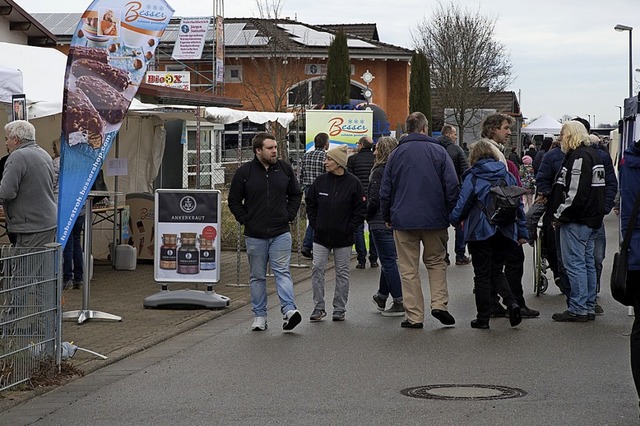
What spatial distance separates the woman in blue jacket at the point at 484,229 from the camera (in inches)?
436

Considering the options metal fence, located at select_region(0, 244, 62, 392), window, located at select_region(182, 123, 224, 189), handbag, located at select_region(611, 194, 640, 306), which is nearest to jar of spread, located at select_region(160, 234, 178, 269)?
metal fence, located at select_region(0, 244, 62, 392)

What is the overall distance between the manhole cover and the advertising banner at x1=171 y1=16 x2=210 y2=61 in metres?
35.6

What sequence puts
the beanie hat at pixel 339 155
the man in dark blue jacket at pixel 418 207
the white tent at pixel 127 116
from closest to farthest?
the man in dark blue jacket at pixel 418 207, the beanie hat at pixel 339 155, the white tent at pixel 127 116

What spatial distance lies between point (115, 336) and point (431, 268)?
320cm

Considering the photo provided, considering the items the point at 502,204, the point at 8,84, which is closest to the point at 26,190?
the point at 8,84

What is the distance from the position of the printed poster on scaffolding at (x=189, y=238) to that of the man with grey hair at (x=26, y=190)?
2.55 metres

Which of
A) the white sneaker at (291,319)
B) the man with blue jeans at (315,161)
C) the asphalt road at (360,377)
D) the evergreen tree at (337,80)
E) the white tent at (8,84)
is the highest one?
the evergreen tree at (337,80)

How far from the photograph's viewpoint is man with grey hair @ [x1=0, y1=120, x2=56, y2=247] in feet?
35.3

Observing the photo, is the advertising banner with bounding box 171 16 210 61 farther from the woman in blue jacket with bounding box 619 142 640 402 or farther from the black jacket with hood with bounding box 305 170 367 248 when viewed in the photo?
the woman in blue jacket with bounding box 619 142 640 402

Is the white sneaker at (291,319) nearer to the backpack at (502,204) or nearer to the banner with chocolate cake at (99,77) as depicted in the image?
the backpack at (502,204)

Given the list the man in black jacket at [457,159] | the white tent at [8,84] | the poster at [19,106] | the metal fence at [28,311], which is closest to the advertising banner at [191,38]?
the man in black jacket at [457,159]

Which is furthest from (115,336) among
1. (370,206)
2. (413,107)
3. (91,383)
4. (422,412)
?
(413,107)

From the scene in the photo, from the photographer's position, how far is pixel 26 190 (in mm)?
10906

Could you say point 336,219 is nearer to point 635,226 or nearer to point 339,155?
point 339,155
